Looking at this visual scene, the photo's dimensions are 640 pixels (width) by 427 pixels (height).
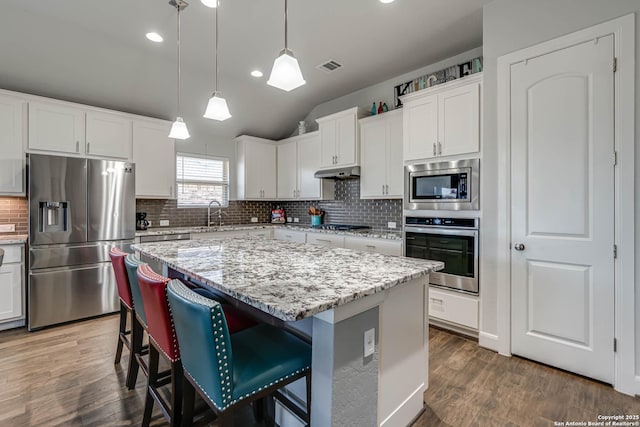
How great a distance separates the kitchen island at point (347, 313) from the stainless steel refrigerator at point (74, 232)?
1.87 meters

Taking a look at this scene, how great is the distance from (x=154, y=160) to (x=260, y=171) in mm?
1635

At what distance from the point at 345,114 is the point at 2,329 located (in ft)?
14.6

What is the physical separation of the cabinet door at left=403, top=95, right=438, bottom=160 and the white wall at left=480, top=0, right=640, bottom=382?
500 mm

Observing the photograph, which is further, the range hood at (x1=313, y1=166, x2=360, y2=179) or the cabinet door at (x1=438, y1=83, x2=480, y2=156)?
the range hood at (x1=313, y1=166, x2=360, y2=179)

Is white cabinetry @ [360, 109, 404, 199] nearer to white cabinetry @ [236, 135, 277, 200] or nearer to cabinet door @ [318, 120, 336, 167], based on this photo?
cabinet door @ [318, 120, 336, 167]

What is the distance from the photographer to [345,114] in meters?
4.12

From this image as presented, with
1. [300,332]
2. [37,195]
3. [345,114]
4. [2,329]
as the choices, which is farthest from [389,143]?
[2,329]

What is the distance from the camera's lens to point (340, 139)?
4.21m

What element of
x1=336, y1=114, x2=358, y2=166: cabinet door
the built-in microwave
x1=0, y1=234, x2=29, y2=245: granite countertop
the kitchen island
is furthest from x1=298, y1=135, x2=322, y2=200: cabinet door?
x1=0, y1=234, x2=29, y2=245: granite countertop

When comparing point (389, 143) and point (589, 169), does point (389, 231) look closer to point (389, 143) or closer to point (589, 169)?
point (389, 143)

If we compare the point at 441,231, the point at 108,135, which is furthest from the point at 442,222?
the point at 108,135

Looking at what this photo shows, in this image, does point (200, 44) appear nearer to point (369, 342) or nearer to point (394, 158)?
point (394, 158)

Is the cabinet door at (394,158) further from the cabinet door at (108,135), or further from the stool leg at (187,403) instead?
the cabinet door at (108,135)

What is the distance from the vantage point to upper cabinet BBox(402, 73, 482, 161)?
9.18 feet
